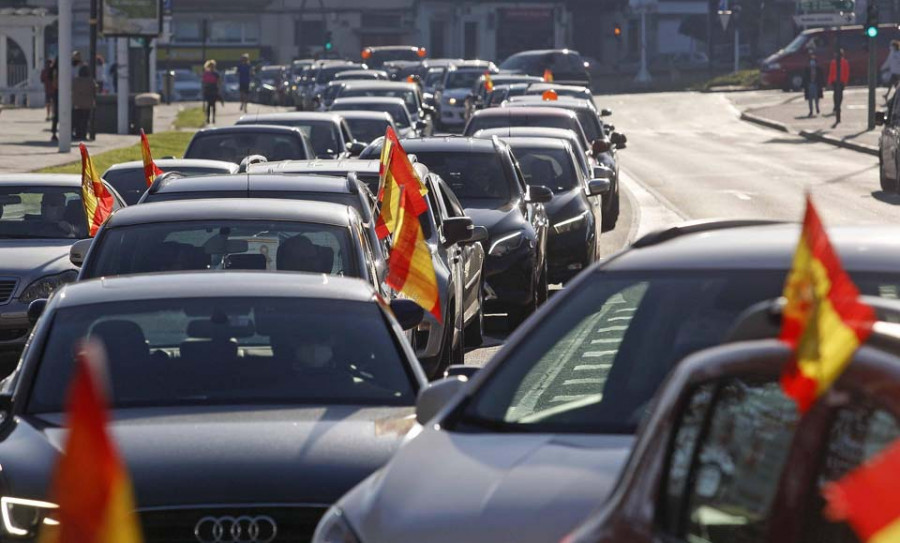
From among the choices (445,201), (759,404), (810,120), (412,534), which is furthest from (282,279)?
(810,120)

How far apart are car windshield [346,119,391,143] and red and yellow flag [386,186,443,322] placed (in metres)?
16.3

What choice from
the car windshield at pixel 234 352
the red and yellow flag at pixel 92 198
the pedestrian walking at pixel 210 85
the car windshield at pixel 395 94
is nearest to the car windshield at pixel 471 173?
the red and yellow flag at pixel 92 198

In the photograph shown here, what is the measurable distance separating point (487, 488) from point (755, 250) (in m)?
1.19

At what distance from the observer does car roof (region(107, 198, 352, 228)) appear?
9344 millimetres

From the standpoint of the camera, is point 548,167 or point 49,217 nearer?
point 49,217

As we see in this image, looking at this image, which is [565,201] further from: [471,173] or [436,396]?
[436,396]

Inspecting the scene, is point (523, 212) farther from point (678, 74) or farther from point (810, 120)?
point (678, 74)

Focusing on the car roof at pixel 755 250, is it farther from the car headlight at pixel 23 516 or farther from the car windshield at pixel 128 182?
the car windshield at pixel 128 182

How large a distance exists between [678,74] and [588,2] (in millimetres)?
17542

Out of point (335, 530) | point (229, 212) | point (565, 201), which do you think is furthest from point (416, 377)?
point (565, 201)

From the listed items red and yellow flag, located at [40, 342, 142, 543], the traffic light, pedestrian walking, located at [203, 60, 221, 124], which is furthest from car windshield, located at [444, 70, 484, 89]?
red and yellow flag, located at [40, 342, 142, 543]

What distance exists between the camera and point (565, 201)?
1867 cm

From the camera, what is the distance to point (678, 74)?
86.9 metres

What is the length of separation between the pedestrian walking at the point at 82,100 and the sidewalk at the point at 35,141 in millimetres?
464
